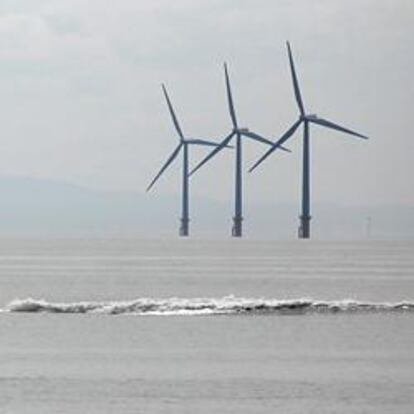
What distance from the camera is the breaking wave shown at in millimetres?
93438

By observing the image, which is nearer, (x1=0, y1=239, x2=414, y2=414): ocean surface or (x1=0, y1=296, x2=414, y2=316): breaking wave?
(x1=0, y1=239, x2=414, y2=414): ocean surface

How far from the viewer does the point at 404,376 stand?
61.4m

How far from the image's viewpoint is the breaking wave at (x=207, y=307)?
93438mm

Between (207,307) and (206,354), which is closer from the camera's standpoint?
(206,354)

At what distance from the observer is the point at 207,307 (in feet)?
312

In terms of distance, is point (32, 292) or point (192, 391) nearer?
point (192, 391)

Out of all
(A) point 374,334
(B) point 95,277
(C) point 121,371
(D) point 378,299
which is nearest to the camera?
(C) point 121,371

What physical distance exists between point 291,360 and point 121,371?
28.6 feet

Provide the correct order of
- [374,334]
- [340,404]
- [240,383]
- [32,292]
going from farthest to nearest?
1. [32,292]
2. [374,334]
3. [240,383]
4. [340,404]

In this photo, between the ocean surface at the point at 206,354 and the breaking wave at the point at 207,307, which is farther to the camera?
the breaking wave at the point at 207,307

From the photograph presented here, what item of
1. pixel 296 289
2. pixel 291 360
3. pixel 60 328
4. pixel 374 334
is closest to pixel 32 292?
pixel 296 289

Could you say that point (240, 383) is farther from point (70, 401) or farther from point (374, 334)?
point (374, 334)

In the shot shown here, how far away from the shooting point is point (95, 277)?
524 feet

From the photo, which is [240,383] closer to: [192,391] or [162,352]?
[192,391]
